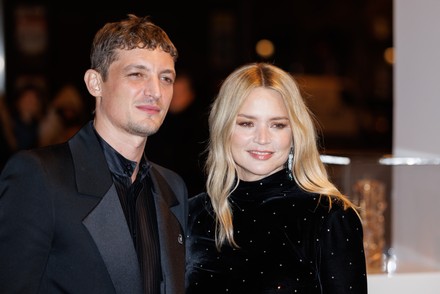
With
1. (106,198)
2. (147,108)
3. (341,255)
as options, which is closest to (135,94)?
(147,108)

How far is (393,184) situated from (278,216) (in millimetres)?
1587

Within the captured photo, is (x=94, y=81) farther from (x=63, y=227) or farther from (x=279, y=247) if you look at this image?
(x=279, y=247)

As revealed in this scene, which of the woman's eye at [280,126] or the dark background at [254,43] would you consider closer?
the woman's eye at [280,126]

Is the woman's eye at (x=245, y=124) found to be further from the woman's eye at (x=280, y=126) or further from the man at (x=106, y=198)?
the man at (x=106, y=198)

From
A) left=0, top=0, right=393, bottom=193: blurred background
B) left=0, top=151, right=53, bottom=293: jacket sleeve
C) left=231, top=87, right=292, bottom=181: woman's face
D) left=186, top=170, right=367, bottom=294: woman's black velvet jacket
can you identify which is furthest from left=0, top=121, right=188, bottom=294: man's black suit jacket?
left=0, top=0, right=393, bottom=193: blurred background

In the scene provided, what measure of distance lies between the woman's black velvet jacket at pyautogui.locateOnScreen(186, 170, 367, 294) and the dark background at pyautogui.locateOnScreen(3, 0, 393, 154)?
5187 mm

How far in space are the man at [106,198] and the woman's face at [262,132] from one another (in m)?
0.30

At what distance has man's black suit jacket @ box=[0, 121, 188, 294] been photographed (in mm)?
2186

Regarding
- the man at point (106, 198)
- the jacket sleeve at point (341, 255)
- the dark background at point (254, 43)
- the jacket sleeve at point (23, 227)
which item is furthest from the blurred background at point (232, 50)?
the jacket sleeve at point (23, 227)

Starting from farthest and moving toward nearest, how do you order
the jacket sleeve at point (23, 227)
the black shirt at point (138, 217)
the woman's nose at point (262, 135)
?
1. the woman's nose at point (262, 135)
2. the black shirt at point (138, 217)
3. the jacket sleeve at point (23, 227)

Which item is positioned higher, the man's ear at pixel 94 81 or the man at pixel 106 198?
the man's ear at pixel 94 81

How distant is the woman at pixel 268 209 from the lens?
255 cm

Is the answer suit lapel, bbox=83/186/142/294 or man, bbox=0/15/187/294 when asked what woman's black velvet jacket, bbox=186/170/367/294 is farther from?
suit lapel, bbox=83/186/142/294

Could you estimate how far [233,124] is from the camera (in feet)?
8.98
